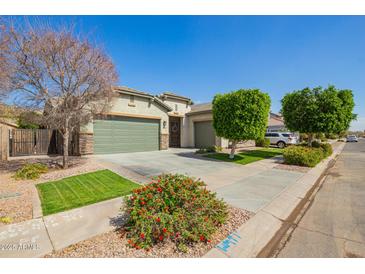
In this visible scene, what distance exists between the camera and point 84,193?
4711mm

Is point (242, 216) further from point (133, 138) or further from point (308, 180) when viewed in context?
point (133, 138)

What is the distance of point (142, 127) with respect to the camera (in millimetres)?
13766

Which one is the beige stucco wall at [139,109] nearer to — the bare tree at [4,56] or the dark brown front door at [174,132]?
the dark brown front door at [174,132]

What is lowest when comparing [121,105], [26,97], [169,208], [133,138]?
[169,208]

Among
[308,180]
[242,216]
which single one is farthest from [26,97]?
[308,180]

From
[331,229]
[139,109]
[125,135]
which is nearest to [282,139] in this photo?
[139,109]

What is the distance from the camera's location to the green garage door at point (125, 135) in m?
11.6

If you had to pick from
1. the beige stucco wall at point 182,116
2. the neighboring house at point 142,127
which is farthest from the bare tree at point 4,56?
the beige stucco wall at point 182,116

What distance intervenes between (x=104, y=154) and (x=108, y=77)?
6167 mm

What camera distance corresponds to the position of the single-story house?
37.6 ft

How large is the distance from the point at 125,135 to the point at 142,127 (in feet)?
5.29

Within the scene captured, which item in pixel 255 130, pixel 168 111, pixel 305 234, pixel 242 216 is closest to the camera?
pixel 305 234

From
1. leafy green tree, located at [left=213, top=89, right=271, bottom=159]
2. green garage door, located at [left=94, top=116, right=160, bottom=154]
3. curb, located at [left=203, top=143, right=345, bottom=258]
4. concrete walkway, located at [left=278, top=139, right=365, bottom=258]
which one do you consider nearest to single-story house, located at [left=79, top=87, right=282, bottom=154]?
green garage door, located at [left=94, top=116, right=160, bottom=154]

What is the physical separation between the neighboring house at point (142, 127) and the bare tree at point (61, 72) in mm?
1682
